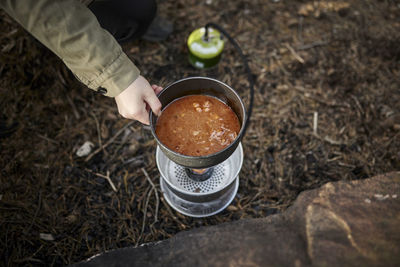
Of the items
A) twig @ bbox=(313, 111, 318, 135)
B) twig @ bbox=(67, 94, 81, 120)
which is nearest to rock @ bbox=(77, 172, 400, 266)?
twig @ bbox=(313, 111, 318, 135)

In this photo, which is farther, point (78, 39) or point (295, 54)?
point (295, 54)

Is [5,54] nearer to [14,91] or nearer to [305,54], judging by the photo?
[14,91]

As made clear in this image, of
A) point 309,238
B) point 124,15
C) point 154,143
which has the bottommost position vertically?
point 154,143

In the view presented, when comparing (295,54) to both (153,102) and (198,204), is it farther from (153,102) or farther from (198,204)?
(153,102)

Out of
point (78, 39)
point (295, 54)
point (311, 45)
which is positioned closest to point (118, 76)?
point (78, 39)

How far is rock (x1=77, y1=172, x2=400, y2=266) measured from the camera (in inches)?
64.0

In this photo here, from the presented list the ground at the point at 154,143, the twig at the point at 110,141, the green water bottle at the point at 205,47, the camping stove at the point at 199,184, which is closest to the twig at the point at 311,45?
the ground at the point at 154,143

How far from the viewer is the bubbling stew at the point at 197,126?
81.3 inches

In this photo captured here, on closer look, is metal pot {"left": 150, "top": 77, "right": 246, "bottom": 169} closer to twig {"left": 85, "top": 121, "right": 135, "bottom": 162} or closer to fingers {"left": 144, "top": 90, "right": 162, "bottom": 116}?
fingers {"left": 144, "top": 90, "right": 162, "bottom": 116}

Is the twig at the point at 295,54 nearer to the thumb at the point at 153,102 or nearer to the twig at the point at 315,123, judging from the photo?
the twig at the point at 315,123

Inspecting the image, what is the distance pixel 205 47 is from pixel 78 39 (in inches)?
68.8

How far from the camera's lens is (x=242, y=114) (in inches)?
78.5

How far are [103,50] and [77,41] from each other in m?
0.17

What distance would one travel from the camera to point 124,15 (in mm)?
2850
